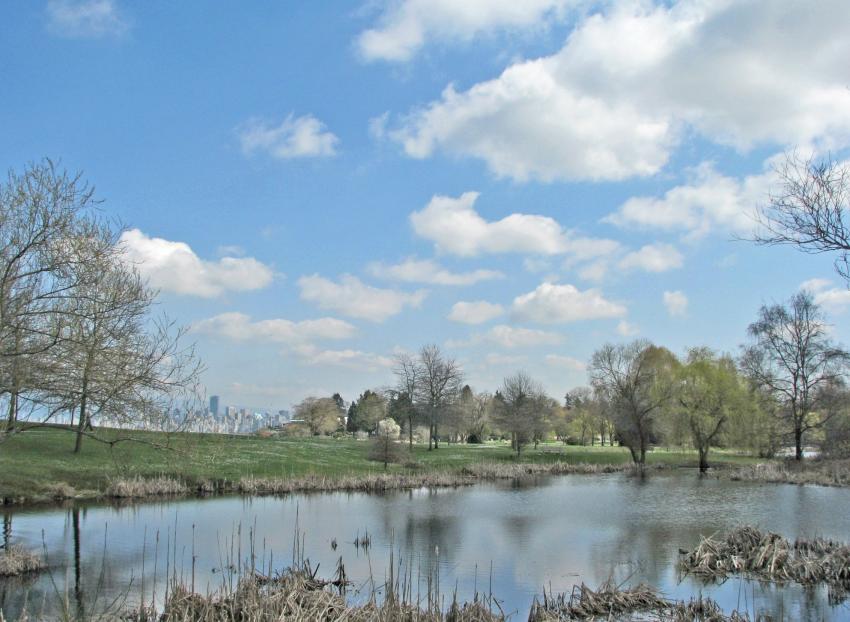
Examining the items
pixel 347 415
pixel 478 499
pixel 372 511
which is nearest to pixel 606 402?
pixel 478 499

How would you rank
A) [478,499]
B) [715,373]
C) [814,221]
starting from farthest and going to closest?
[715,373]
[478,499]
[814,221]

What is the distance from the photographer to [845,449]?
46.6 m

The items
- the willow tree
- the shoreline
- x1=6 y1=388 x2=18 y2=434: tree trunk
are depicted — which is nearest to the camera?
x1=6 y1=388 x2=18 y2=434: tree trunk

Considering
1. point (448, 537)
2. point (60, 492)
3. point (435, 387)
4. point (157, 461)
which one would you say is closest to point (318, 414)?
point (435, 387)

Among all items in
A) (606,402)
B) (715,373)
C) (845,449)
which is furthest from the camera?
(606,402)

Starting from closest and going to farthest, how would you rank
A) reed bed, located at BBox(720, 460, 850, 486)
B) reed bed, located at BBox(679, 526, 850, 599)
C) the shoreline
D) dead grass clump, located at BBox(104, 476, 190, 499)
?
reed bed, located at BBox(679, 526, 850, 599)
the shoreline
dead grass clump, located at BBox(104, 476, 190, 499)
reed bed, located at BBox(720, 460, 850, 486)

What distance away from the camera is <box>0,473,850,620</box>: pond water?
47.2 feet

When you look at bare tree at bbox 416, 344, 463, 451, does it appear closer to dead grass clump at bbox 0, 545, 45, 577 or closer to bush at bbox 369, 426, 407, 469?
bush at bbox 369, 426, 407, 469

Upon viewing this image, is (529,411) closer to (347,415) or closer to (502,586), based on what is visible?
(502,586)

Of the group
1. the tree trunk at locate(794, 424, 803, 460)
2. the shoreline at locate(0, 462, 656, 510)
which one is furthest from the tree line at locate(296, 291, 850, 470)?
the shoreline at locate(0, 462, 656, 510)

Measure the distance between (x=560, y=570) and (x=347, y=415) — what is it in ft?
356

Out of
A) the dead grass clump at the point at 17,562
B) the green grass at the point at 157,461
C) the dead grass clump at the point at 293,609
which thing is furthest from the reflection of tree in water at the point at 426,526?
the dead grass clump at the point at 17,562

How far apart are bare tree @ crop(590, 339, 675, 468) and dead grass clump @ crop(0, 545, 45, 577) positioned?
4908cm

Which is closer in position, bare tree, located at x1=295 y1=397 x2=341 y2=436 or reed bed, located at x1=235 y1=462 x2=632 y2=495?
reed bed, located at x1=235 y1=462 x2=632 y2=495
